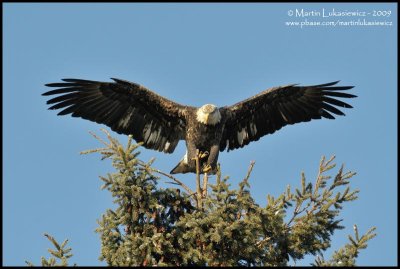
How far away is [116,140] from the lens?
21.6ft

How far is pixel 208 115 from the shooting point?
9680mm

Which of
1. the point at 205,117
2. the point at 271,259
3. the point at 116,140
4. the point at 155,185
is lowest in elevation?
the point at 271,259

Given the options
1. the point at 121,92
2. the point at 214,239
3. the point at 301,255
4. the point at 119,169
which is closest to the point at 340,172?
the point at 301,255

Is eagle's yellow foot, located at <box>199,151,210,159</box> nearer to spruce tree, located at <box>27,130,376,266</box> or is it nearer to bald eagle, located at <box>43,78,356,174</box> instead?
bald eagle, located at <box>43,78,356,174</box>

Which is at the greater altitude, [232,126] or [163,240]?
[232,126]

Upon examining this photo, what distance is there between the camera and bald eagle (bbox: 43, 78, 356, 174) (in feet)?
32.4

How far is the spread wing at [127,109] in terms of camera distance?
10180 millimetres

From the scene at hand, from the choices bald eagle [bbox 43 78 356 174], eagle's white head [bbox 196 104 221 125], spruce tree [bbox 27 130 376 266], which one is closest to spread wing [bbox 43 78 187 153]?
bald eagle [bbox 43 78 356 174]

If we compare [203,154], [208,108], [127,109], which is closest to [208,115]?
[208,108]

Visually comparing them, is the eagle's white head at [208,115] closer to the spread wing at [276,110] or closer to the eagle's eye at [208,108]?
the eagle's eye at [208,108]

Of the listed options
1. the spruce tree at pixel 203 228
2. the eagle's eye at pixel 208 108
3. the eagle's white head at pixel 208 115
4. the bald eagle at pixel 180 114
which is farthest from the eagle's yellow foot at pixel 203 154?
the spruce tree at pixel 203 228

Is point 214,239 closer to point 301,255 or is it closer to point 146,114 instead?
point 301,255

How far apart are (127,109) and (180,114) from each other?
85 cm

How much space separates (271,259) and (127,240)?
4.77 feet
